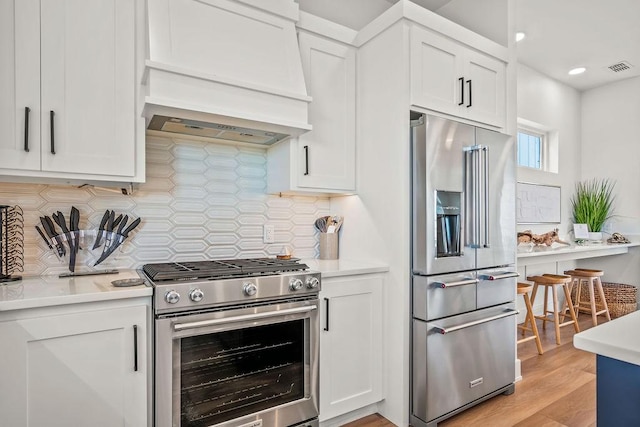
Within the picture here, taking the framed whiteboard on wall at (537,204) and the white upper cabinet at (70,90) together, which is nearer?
the white upper cabinet at (70,90)

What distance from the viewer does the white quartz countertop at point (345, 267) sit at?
2.12 metres

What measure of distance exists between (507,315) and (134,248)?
2440 mm

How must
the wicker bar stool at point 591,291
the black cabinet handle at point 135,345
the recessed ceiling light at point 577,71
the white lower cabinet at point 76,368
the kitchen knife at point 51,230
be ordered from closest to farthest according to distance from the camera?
the white lower cabinet at point 76,368
the black cabinet handle at point 135,345
the kitchen knife at point 51,230
the wicker bar stool at point 591,291
the recessed ceiling light at point 577,71

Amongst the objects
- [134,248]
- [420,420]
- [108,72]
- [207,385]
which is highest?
[108,72]

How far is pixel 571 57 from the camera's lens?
446 cm

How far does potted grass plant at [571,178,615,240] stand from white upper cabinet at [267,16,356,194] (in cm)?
433

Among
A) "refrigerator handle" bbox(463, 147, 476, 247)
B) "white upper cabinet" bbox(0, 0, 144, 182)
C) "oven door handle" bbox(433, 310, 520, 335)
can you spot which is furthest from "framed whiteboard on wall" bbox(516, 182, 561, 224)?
"white upper cabinet" bbox(0, 0, 144, 182)

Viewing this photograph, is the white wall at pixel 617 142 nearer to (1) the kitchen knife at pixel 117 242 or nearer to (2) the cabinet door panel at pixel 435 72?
(2) the cabinet door panel at pixel 435 72

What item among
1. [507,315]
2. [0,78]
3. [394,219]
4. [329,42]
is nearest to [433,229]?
[394,219]

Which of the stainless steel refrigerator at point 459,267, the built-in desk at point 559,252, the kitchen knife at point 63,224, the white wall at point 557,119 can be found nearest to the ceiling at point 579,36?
the white wall at point 557,119

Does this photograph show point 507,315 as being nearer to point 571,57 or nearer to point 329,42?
point 329,42

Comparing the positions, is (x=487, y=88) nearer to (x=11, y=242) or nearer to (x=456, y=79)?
(x=456, y=79)

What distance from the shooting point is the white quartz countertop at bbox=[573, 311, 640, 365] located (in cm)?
92

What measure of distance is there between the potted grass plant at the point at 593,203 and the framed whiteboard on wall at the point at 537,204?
0.46m
